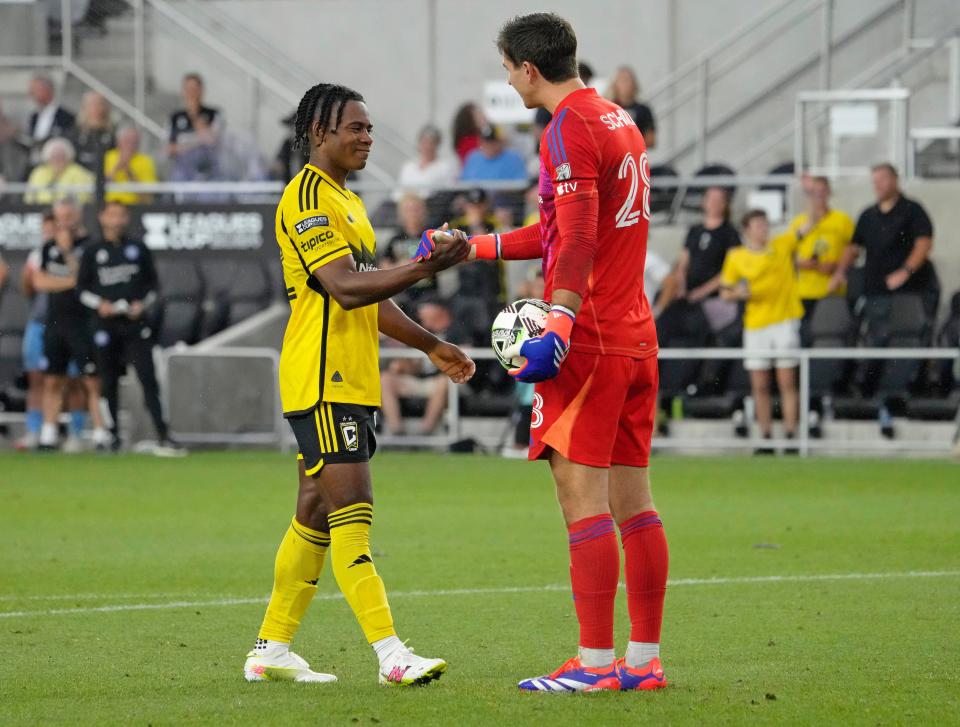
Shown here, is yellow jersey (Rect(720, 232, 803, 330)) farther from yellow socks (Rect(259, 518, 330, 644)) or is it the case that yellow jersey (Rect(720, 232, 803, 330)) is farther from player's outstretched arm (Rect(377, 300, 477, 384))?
yellow socks (Rect(259, 518, 330, 644))

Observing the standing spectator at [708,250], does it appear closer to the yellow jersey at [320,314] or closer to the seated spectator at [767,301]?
the seated spectator at [767,301]

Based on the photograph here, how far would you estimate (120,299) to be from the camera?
17.3 metres

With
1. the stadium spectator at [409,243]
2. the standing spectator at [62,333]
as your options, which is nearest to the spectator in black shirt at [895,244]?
the stadium spectator at [409,243]

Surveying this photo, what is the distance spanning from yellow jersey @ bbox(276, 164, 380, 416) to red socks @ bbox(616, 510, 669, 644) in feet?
3.43

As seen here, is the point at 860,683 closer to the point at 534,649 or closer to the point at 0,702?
the point at 534,649

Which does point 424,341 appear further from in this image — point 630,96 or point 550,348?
point 630,96

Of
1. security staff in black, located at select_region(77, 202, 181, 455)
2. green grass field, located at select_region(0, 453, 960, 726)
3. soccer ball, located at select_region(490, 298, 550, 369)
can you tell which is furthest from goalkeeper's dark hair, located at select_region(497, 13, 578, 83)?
security staff in black, located at select_region(77, 202, 181, 455)

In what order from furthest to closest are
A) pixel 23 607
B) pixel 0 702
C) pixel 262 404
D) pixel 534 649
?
1. pixel 262 404
2. pixel 23 607
3. pixel 534 649
4. pixel 0 702

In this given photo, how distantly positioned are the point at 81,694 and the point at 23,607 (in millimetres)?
2272

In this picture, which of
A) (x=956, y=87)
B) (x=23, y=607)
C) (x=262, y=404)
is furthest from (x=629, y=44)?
(x=23, y=607)

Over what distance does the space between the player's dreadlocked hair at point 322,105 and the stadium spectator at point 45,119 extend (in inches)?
653

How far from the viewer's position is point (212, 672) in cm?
636

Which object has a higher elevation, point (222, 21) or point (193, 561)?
point (222, 21)

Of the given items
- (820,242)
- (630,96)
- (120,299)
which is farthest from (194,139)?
(820,242)
